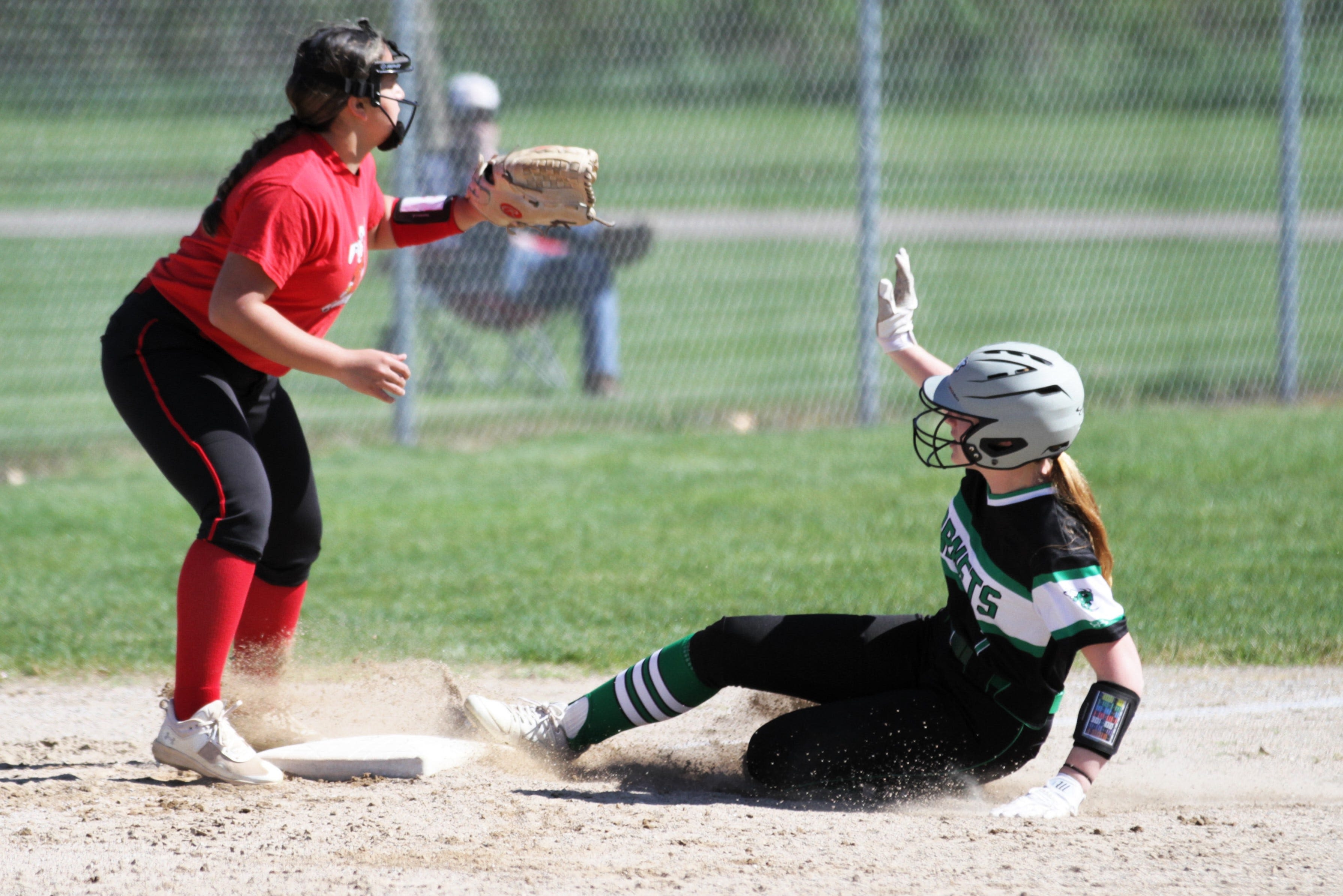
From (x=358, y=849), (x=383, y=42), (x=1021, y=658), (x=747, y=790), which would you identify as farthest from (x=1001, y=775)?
(x=383, y=42)

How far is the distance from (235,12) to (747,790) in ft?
21.7

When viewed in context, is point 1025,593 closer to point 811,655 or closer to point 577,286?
point 811,655

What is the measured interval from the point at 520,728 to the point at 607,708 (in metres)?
0.26

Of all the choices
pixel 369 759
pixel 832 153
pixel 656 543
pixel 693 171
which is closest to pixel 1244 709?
pixel 369 759

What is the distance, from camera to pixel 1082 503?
3330 mm

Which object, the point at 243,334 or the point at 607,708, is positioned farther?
the point at 607,708

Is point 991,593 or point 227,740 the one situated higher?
point 991,593

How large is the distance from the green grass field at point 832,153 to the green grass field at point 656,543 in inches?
78.0

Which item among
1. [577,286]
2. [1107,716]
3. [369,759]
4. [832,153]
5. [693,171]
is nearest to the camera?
[1107,716]

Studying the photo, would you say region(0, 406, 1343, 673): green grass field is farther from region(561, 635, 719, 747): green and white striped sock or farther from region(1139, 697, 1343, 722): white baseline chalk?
region(561, 635, 719, 747): green and white striped sock

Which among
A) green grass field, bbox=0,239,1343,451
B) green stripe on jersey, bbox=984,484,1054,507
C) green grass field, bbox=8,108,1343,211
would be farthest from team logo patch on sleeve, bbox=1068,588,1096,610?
green grass field, bbox=8,108,1343,211

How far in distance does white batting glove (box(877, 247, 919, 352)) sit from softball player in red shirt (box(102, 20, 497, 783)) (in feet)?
4.28

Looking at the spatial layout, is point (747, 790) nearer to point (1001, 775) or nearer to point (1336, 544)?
point (1001, 775)

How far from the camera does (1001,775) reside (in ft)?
11.7
